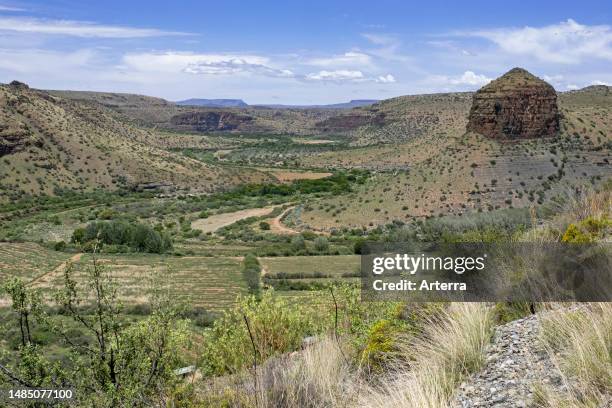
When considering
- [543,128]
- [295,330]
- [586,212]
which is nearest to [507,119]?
[543,128]

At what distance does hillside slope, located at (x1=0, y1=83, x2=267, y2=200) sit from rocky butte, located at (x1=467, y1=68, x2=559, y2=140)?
4647 cm

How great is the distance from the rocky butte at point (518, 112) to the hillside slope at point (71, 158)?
46467mm

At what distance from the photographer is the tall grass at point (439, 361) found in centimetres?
460

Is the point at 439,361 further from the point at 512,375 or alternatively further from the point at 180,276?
the point at 180,276

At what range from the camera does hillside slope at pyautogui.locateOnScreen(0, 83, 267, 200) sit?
7688 cm

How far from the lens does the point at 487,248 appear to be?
31.2 feet

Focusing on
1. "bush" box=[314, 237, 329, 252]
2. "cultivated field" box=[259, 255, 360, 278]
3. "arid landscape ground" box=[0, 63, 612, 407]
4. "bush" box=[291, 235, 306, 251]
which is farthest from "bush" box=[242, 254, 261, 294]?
"bush" box=[314, 237, 329, 252]

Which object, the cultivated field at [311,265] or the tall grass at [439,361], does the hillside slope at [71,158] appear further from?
the tall grass at [439,361]

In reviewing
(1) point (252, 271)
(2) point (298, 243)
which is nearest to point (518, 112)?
(2) point (298, 243)

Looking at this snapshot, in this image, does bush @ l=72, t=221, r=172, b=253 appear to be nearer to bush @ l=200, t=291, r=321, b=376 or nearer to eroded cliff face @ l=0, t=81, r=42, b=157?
eroded cliff face @ l=0, t=81, r=42, b=157

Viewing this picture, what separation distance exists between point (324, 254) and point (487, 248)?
119 ft

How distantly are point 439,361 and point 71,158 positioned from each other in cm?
8809

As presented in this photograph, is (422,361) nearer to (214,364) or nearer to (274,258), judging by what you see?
(214,364)

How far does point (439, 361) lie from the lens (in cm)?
551
